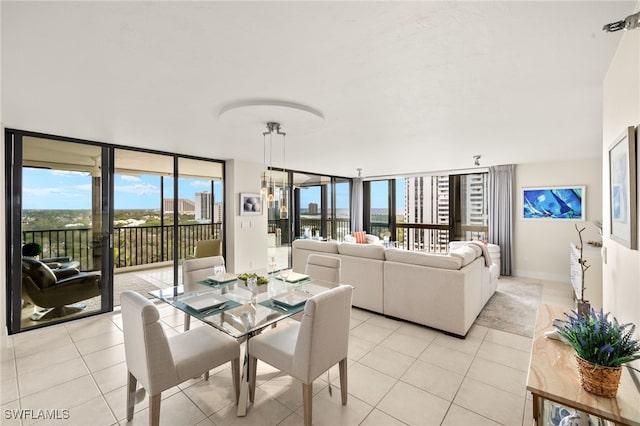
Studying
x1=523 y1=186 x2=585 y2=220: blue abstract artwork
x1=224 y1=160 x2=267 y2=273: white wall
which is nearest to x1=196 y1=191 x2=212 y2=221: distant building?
x1=224 y1=160 x2=267 y2=273: white wall

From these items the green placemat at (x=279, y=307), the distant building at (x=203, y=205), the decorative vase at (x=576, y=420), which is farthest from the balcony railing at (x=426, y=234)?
the decorative vase at (x=576, y=420)

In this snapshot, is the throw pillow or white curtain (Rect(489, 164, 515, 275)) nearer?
white curtain (Rect(489, 164, 515, 275))

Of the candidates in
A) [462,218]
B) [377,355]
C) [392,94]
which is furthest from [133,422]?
[462,218]

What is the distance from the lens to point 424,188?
294 inches

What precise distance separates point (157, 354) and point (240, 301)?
72cm

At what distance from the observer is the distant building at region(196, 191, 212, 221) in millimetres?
5074

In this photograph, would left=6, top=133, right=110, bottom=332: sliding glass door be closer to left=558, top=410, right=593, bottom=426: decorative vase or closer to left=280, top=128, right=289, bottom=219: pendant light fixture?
left=280, top=128, right=289, bottom=219: pendant light fixture

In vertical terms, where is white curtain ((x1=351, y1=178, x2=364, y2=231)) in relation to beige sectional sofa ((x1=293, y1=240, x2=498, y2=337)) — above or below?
above

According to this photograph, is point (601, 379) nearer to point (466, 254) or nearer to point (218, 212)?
point (466, 254)

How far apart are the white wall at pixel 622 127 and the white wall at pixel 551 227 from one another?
13.8 feet

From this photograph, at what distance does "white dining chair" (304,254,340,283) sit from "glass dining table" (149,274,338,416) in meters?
0.18

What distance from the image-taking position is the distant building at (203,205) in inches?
200

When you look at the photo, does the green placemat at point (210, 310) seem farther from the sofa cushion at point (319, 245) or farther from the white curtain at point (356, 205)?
the white curtain at point (356, 205)

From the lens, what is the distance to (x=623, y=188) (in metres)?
1.43
